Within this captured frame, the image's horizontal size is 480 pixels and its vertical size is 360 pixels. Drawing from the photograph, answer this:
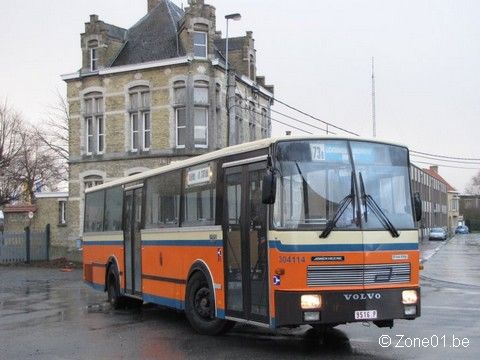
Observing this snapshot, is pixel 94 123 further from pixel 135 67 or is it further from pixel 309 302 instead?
pixel 309 302

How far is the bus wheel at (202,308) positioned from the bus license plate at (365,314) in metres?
2.62

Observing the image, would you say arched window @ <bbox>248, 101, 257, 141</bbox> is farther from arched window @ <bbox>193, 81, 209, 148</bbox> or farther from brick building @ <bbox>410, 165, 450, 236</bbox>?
brick building @ <bbox>410, 165, 450, 236</bbox>

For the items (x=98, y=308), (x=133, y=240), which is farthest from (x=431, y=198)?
(x=133, y=240)

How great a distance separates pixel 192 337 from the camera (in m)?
11.6

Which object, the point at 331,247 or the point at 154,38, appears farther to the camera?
the point at 154,38

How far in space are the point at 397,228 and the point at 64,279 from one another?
2007 centimetres

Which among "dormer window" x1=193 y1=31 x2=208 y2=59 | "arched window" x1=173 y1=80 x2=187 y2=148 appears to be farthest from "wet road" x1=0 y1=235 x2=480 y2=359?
"dormer window" x1=193 y1=31 x2=208 y2=59

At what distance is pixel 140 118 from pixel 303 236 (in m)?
Result: 27.2

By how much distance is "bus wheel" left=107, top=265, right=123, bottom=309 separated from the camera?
16.4 m

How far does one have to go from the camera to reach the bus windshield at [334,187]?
9.67 metres

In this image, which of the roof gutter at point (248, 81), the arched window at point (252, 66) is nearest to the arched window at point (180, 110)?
the roof gutter at point (248, 81)

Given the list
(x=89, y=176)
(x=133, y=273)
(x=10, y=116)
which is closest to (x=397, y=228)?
(x=133, y=273)

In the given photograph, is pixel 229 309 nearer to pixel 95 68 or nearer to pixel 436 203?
pixel 95 68

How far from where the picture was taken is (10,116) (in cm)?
6116
